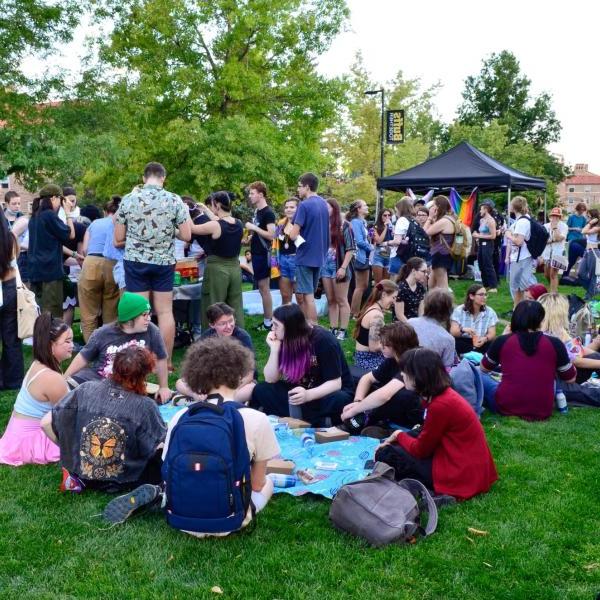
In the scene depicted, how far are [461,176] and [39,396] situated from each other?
12.4 meters

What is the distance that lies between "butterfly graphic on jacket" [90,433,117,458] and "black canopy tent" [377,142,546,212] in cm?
1231

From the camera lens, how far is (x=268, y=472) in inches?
176

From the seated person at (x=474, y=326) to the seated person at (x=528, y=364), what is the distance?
145 centimetres

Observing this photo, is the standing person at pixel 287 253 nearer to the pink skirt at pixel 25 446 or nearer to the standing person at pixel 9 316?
the standing person at pixel 9 316

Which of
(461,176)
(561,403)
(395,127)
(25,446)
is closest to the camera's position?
(25,446)

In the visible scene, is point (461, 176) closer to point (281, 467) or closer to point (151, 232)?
point (151, 232)

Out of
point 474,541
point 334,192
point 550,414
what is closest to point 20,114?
point 550,414

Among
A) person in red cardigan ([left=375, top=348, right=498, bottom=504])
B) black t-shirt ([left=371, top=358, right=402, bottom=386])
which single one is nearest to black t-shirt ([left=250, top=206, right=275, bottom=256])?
black t-shirt ([left=371, top=358, right=402, bottom=386])

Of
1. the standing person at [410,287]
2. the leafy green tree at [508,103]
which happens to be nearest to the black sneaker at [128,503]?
the standing person at [410,287]

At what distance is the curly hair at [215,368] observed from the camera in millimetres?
3479

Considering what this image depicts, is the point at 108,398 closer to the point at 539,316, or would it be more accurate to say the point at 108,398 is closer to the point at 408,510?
the point at 408,510

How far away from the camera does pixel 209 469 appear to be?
329 cm

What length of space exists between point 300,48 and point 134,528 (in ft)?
70.7

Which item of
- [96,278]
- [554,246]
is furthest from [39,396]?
[554,246]
